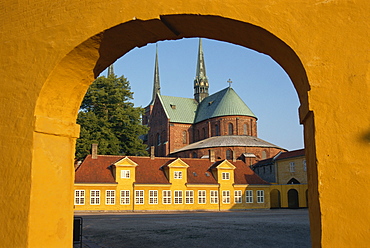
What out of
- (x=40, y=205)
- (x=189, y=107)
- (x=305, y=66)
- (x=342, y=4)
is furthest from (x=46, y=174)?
(x=189, y=107)

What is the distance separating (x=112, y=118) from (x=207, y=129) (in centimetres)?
2611

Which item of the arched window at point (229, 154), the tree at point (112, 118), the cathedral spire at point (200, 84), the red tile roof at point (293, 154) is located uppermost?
the cathedral spire at point (200, 84)

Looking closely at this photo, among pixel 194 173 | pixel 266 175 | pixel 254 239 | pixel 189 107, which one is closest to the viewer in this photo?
pixel 254 239

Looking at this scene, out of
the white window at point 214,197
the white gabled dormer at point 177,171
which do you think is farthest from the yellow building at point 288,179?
the white gabled dormer at point 177,171

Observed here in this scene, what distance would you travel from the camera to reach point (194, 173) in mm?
41688

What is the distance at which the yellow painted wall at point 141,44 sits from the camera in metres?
3.74

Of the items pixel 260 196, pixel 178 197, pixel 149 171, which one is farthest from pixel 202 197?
pixel 260 196

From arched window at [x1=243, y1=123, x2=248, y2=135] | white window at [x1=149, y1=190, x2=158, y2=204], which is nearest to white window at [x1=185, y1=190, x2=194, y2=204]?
white window at [x1=149, y1=190, x2=158, y2=204]

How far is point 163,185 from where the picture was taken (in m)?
38.9

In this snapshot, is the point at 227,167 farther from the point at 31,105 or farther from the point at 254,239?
the point at 31,105

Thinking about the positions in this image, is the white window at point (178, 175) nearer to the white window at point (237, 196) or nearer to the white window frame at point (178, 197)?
the white window frame at point (178, 197)

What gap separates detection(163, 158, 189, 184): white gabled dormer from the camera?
39609 mm

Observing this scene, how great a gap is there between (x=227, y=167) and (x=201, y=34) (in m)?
38.5

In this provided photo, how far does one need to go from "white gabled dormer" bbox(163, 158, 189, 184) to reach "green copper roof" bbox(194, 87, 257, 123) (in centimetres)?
2733
